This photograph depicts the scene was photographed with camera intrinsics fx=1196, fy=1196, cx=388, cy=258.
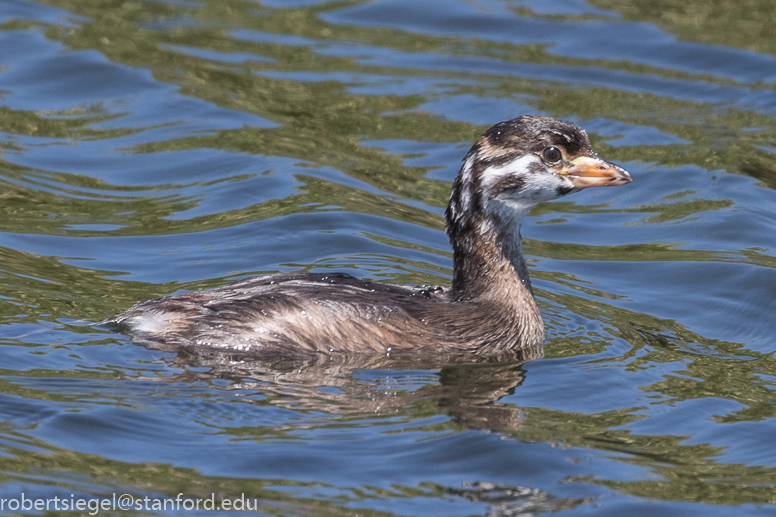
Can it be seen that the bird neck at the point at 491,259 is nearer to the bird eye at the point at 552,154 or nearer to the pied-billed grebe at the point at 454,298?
the pied-billed grebe at the point at 454,298

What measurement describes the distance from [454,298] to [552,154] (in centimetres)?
137

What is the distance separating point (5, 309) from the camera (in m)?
9.41

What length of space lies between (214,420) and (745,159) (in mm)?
8241

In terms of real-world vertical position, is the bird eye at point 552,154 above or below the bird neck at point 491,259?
above

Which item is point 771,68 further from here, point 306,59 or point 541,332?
point 541,332

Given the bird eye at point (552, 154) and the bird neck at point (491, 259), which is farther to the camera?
the bird neck at point (491, 259)

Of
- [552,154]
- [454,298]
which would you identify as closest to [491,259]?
[454,298]

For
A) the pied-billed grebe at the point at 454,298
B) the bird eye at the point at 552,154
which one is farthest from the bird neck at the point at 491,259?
the bird eye at the point at 552,154

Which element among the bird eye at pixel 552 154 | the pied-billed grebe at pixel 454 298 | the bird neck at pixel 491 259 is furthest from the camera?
the bird neck at pixel 491 259

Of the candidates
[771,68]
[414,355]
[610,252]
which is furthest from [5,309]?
[771,68]

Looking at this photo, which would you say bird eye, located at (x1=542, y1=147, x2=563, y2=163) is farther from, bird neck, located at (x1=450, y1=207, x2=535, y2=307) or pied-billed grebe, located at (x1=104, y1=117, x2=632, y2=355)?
bird neck, located at (x1=450, y1=207, x2=535, y2=307)

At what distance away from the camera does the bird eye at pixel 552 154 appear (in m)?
9.09

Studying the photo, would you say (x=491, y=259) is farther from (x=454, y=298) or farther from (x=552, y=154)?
(x=552, y=154)

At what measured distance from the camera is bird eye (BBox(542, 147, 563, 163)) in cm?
909
